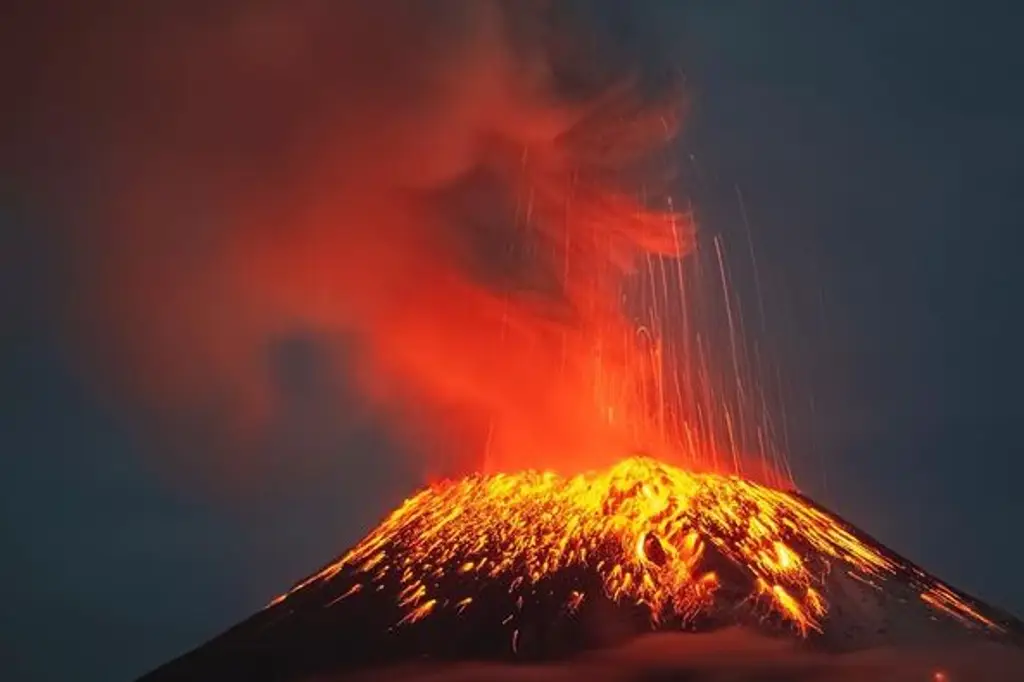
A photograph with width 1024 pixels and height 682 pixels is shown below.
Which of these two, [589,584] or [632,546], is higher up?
[632,546]

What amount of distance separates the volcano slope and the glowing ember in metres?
0.08

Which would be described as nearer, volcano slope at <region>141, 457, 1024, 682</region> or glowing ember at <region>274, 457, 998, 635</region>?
volcano slope at <region>141, 457, 1024, 682</region>

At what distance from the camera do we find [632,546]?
52.4m

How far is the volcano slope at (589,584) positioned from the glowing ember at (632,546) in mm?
77

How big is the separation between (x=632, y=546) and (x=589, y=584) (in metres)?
3.02

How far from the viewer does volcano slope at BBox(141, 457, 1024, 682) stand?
48312 millimetres

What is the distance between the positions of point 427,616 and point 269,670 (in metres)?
6.37

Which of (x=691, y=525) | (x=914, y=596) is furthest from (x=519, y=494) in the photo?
(x=914, y=596)

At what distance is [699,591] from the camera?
49312 millimetres

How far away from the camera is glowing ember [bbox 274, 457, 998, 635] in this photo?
50031 millimetres

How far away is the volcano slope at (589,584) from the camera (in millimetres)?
48312

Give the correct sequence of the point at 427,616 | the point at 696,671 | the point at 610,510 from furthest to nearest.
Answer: the point at 610,510 < the point at 427,616 < the point at 696,671

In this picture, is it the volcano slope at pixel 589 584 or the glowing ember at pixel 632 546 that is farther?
the glowing ember at pixel 632 546

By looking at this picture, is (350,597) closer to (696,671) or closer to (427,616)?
(427,616)
